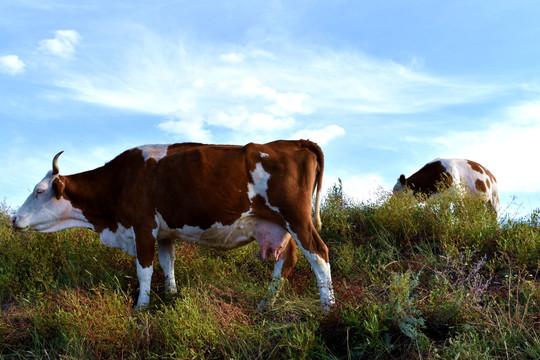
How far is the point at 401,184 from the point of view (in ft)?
42.6

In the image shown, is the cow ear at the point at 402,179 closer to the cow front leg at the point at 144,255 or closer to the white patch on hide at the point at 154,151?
the white patch on hide at the point at 154,151

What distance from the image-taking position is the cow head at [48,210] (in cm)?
747

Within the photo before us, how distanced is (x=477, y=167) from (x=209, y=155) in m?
8.81

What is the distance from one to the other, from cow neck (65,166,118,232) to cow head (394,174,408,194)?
24.4 feet

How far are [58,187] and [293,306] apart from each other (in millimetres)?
4021

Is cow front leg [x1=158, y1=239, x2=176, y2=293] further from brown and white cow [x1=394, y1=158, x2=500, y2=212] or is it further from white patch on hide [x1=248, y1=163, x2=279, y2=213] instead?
brown and white cow [x1=394, y1=158, x2=500, y2=212]

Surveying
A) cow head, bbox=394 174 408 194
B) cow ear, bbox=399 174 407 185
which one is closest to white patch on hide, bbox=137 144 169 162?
cow head, bbox=394 174 408 194

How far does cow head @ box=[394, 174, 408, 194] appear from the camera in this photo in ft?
41.6

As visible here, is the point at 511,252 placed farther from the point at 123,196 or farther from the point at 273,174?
the point at 123,196

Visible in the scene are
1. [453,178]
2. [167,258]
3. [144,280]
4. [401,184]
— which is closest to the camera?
[144,280]

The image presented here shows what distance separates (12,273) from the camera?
7770 millimetres

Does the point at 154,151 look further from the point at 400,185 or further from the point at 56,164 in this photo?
the point at 400,185

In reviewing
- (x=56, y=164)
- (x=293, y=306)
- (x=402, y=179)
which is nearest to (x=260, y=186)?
(x=293, y=306)

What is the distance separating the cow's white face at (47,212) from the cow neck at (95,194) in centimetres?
12
